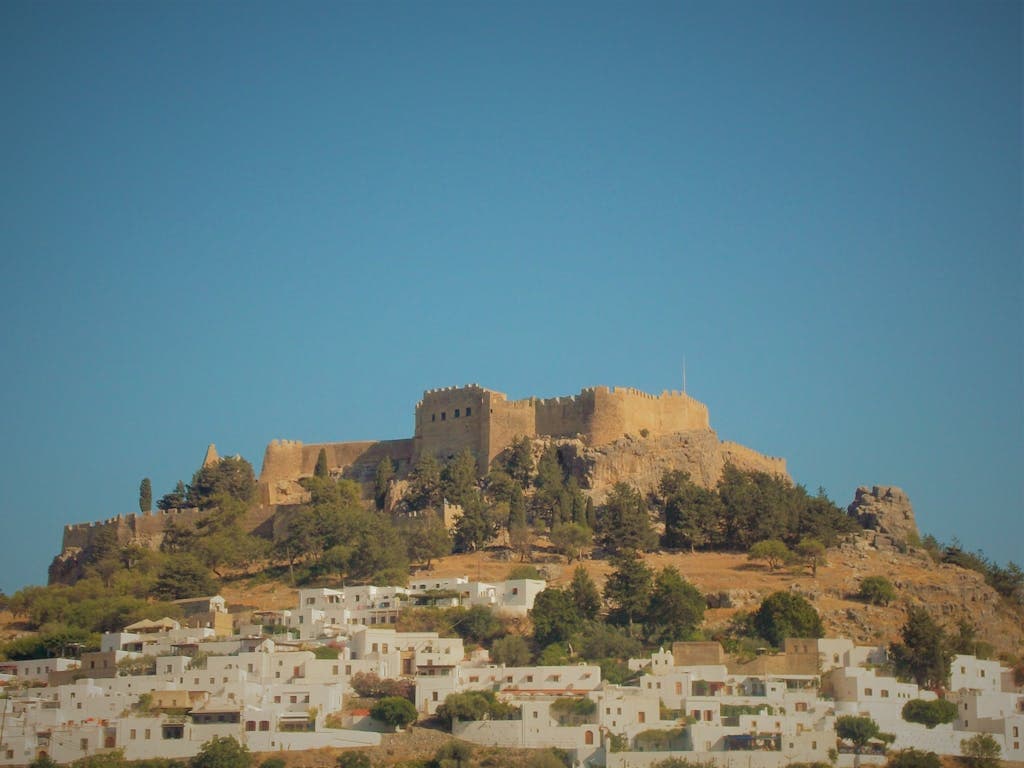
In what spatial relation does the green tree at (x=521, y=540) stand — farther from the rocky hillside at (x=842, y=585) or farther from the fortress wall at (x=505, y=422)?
the fortress wall at (x=505, y=422)

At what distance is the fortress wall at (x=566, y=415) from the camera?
73.8m

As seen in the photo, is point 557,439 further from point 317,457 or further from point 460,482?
point 317,457

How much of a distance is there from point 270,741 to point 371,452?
101 feet

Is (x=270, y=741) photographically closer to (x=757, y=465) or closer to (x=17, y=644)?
(x=17, y=644)

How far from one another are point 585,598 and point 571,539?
25.5 ft

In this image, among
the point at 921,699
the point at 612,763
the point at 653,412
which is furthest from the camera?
the point at 653,412

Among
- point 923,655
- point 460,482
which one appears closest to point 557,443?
point 460,482

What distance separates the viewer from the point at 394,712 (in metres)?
50.2

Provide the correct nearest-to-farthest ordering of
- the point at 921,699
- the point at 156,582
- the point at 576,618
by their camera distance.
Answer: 1. the point at 921,699
2. the point at 576,618
3. the point at 156,582

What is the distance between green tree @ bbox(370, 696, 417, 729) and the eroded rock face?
26757 mm

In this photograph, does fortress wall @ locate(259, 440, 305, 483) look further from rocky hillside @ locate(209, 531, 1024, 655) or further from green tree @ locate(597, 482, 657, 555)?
green tree @ locate(597, 482, 657, 555)

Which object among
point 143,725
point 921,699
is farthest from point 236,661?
point 921,699

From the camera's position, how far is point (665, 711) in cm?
5000

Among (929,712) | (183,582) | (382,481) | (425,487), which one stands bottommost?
(929,712)
